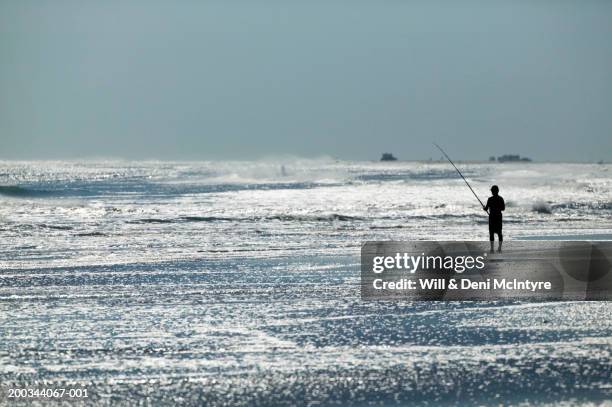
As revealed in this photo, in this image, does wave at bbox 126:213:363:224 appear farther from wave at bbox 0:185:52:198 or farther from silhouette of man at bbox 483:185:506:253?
wave at bbox 0:185:52:198

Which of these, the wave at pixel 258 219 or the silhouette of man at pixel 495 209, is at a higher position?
the silhouette of man at pixel 495 209

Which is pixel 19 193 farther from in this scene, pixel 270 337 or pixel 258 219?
pixel 270 337

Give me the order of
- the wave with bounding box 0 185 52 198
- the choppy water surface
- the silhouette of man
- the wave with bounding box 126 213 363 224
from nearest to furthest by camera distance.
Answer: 1. the choppy water surface
2. the silhouette of man
3. the wave with bounding box 126 213 363 224
4. the wave with bounding box 0 185 52 198

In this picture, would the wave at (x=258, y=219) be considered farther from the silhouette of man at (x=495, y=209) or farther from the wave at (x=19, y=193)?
the wave at (x=19, y=193)

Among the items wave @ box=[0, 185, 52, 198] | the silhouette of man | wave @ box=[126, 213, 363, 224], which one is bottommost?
wave @ box=[0, 185, 52, 198]

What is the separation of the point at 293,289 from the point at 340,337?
4.22 meters

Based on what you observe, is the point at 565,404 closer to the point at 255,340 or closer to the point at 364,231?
the point at 255,340

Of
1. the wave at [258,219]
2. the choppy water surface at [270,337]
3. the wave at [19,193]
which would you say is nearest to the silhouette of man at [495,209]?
the choppy water surface at [270,337]

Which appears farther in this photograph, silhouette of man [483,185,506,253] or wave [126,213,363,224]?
wave [126,213,363,224]

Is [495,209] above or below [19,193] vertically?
above

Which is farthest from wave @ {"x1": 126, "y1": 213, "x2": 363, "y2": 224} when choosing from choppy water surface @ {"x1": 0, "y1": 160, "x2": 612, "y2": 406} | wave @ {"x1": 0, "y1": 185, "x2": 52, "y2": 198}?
wave @ {"x1": 0, "y1": 185, "x2": 52, "y2": 198}

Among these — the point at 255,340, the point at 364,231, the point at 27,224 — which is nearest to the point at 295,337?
the point at 255,340

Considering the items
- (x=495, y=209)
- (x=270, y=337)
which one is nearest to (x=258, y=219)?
(x=495, y=209)

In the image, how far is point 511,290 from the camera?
15.1m
